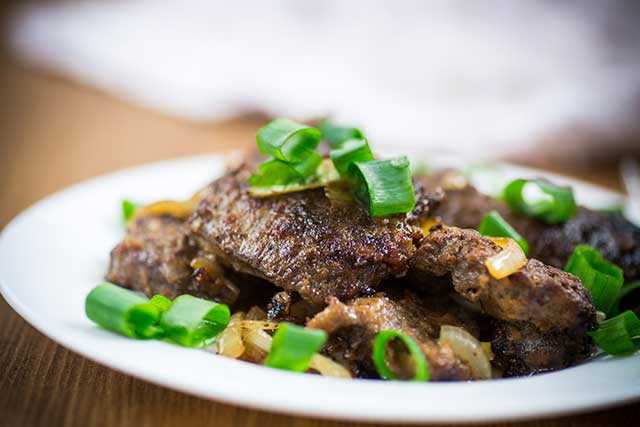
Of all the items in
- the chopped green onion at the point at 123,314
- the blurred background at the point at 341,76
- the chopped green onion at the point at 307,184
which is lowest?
the blurred background at the point at 341,76

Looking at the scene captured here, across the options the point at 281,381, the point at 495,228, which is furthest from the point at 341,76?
the point at 281,381

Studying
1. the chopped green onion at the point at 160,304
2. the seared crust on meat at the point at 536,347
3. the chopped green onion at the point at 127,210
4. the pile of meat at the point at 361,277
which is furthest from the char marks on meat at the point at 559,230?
the chopped green onion at the point at 127,210

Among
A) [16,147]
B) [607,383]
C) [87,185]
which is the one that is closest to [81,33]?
[16,147]

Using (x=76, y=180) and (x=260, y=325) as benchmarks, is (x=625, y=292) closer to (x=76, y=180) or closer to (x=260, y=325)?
(x=260, y=325)

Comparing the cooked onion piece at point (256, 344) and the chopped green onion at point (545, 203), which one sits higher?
the chopped green onion at point (545, 203)

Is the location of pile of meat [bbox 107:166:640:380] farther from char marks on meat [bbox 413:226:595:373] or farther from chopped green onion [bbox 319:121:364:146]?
chopped green onion [bbox 319:121:364:146]

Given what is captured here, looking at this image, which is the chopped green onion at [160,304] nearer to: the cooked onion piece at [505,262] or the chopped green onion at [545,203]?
the cooked onion piece at [505,262]

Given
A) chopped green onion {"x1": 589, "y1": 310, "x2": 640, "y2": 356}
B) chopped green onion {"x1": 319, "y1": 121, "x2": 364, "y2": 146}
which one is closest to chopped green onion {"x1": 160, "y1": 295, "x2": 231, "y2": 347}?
chopped green onion {"x1": 319, "y1": 121, "x2": 364, "y2": 146}
